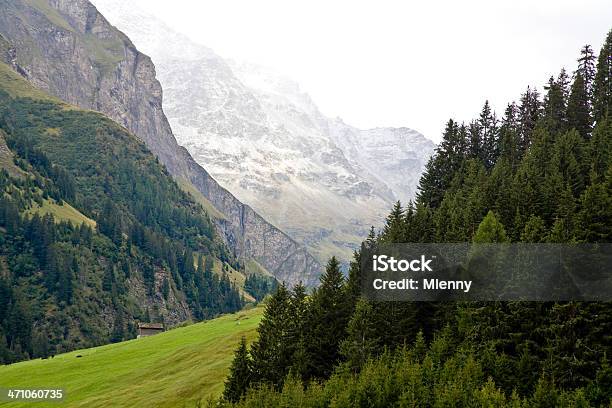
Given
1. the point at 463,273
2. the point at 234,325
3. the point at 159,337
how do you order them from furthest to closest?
the point at 159,337, the point at 234,325, the point at 463,273

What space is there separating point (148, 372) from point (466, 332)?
5207 centimetres

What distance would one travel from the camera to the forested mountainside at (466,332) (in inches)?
2106

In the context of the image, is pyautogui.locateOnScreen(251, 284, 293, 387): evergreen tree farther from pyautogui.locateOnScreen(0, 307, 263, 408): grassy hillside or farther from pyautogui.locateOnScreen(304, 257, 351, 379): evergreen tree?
pyautogui.locateOnScreen(0, 307, 263, 408): grassy hillside

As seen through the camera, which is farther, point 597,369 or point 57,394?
point 57,394

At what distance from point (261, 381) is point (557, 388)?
29.3 m

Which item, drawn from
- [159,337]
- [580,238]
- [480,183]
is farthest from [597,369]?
[159,337]

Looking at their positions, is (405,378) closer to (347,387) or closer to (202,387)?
(347,387)

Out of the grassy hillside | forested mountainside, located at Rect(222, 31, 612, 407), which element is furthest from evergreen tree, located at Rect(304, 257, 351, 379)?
the grassy hillside

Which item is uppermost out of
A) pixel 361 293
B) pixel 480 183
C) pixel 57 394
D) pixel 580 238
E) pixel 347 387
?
pixel 480 183

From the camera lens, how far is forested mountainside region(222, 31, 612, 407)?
5350 cm

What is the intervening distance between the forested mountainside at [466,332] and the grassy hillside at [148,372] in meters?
11.0

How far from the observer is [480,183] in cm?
9144

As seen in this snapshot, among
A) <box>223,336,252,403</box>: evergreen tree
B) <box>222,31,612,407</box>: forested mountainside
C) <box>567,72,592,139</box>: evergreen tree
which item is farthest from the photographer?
<box>567,72,592,139</box>: evergreen tree

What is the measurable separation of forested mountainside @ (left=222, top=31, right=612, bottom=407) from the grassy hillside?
1098 cm
